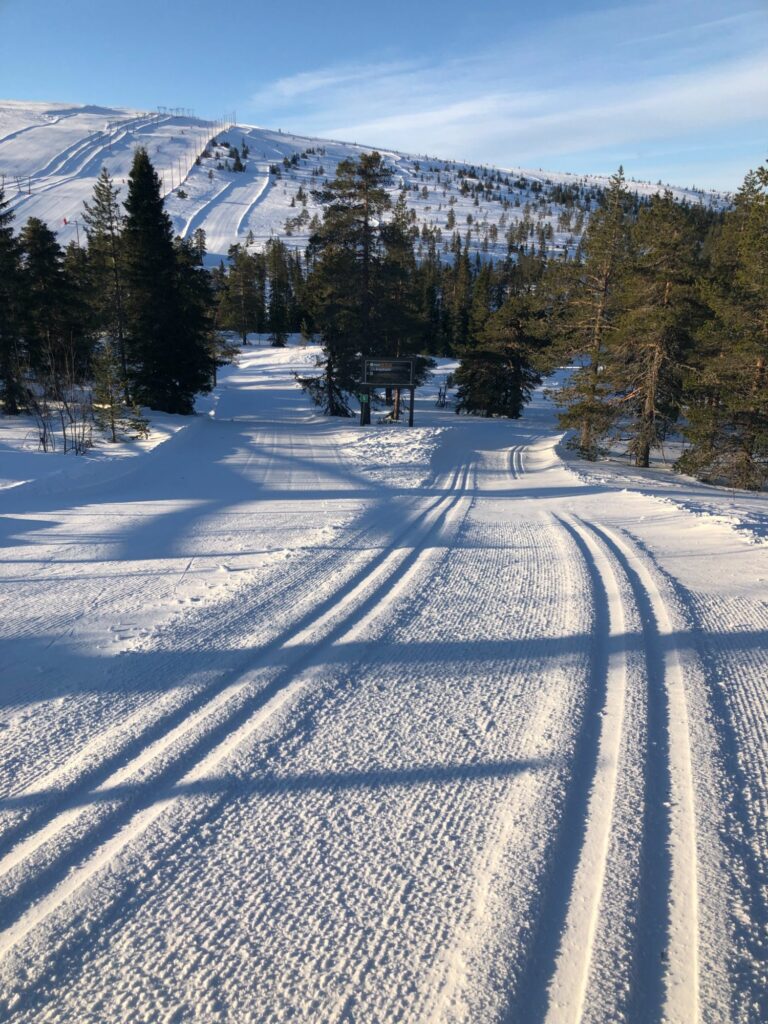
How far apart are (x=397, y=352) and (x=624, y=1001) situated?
26173 millimetres

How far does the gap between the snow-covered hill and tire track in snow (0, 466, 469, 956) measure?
11658cm

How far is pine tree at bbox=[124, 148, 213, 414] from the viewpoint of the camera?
21.5m

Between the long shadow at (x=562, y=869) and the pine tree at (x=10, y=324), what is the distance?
785 inches

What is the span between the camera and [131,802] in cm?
271

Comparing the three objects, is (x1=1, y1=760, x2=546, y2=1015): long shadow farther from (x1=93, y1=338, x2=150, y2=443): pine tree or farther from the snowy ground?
(x1=93, y1=338, x2=150, y2=443): pine tree

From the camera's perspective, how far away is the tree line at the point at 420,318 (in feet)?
51.3

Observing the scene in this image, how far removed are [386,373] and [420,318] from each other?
15.8 ft

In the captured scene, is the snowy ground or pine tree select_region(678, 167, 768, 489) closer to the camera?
the snowy ground

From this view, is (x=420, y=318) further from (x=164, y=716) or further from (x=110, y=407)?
(x=164, y=716)

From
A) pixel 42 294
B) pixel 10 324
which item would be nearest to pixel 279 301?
pixel 42 294

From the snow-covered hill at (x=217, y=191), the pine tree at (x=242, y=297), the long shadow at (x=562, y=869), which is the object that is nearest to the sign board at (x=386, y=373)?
the long shadow at (x=562, y=869)

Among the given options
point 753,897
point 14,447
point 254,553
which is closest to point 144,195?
point 14,447

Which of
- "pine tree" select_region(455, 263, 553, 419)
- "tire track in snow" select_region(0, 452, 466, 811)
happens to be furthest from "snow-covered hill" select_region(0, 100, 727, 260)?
"tire track in snow" select_region(0, 452, 466, 811)

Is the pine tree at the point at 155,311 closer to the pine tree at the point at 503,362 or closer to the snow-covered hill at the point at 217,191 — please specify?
the pine tree at the point at 503,362
